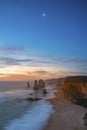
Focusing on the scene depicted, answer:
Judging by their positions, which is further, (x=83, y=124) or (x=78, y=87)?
(x=78, y=87)

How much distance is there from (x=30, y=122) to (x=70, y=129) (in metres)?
7.51

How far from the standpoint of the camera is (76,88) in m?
49.3

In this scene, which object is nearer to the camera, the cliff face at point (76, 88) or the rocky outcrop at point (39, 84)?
the cliff face at point (76, 88)

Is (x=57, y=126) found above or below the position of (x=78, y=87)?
below

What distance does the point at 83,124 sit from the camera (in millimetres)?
25281

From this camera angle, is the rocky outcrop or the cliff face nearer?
the cliff face

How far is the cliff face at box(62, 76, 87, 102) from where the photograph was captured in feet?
153

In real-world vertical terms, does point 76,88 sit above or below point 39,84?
below

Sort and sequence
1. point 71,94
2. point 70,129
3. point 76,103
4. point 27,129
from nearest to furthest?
point 70,129, point 27,129, point 76,103, point 71,94

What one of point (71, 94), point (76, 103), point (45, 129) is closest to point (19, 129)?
point (45, 129)

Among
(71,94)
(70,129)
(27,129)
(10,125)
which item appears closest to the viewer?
(70,129)

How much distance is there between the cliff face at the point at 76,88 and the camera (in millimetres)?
46681

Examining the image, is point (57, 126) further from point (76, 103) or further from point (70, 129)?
point (76, 103)

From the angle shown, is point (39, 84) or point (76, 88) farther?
point (39, 84)
